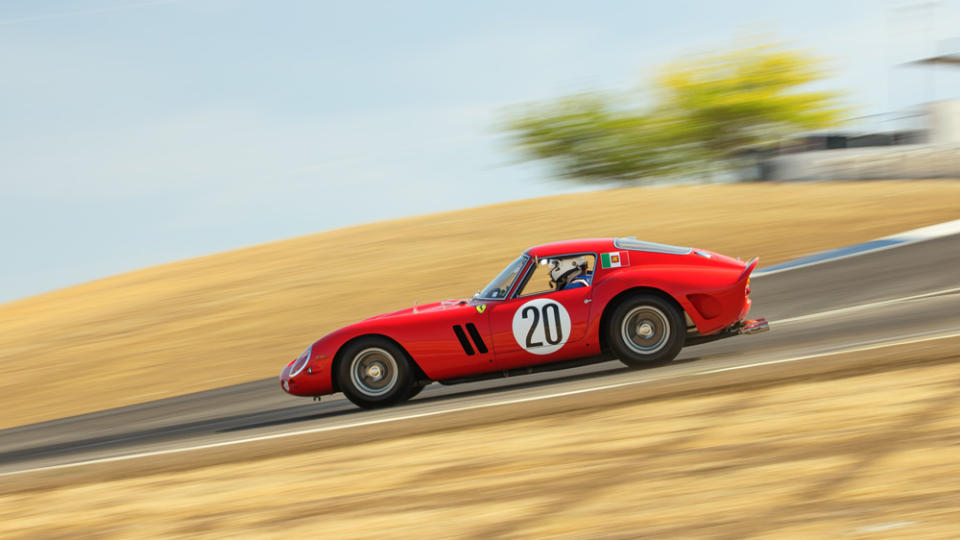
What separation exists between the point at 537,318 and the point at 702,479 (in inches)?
137

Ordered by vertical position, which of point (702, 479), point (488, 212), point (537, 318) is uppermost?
point (488, 212)

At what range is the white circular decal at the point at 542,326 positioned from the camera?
7949 mm

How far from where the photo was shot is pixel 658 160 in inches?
1980

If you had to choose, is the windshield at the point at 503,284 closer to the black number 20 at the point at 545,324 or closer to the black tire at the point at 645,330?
the black number 20 at the point at 545,324

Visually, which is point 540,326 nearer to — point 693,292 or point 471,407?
point 471,407

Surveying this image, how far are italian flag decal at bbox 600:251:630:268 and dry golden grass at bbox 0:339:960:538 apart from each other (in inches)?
69.0

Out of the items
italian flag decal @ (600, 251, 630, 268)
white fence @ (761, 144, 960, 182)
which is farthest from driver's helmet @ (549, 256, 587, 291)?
white fence @ (761, 144, 960, 182)

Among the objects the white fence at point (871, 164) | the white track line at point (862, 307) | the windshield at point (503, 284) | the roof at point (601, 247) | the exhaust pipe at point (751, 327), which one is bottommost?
the white track line at point (862, 307)

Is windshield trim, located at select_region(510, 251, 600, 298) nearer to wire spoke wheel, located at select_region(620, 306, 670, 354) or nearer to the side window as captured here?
the side window

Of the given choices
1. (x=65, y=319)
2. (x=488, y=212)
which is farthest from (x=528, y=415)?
(x=488, y=212)

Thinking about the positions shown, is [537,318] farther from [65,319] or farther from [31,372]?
[65,319]

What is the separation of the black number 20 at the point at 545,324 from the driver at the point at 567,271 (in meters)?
0.30

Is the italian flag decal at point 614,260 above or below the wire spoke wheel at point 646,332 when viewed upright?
above

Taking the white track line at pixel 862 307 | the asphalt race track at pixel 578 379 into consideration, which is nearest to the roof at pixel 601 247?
the asphalt race track at pixel 578 379
